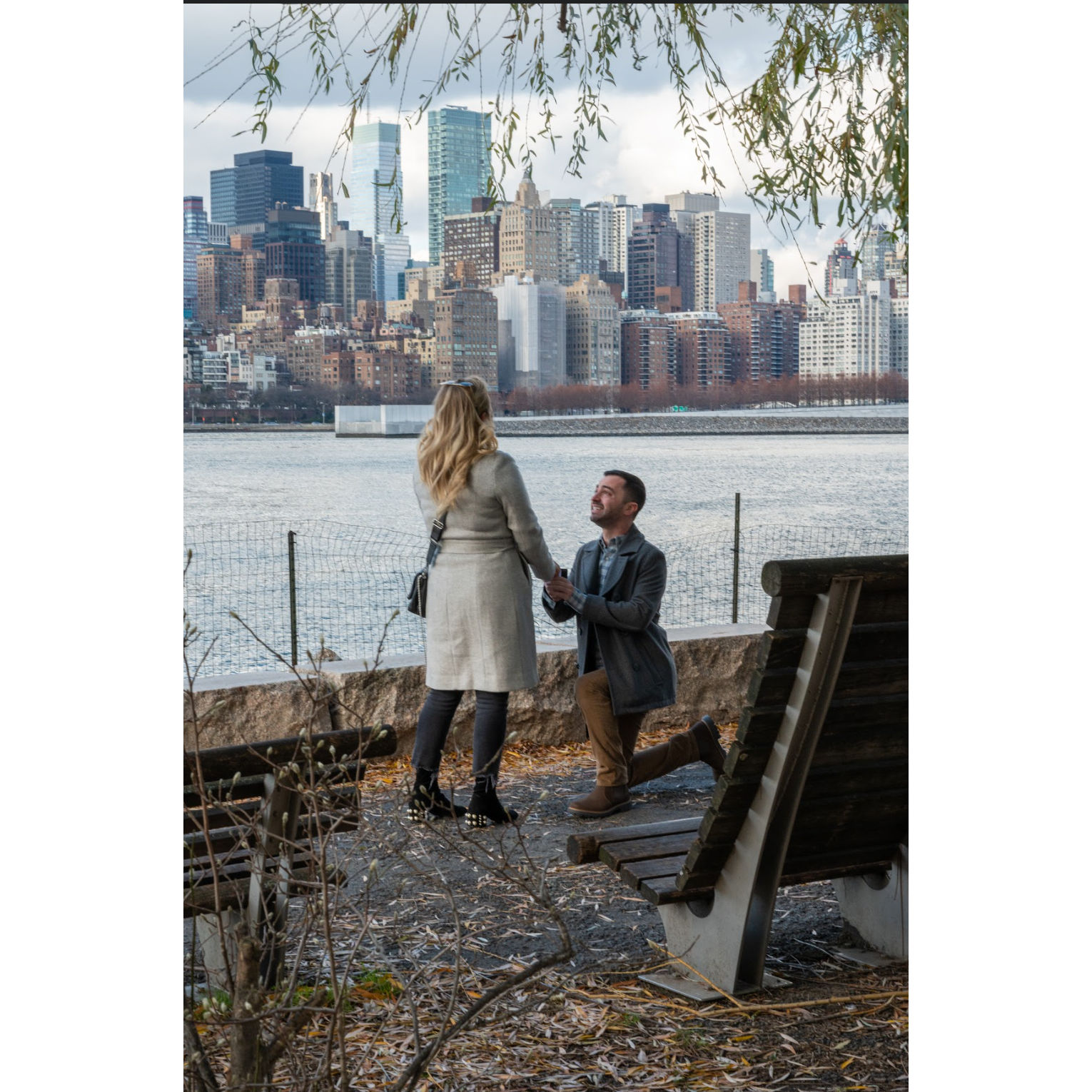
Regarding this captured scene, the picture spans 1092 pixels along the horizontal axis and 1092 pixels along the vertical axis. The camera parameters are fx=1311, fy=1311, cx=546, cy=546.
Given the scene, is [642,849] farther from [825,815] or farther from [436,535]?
[436,535]

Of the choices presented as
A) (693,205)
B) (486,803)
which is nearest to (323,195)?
(486,803)

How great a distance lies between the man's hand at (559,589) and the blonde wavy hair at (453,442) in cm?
41

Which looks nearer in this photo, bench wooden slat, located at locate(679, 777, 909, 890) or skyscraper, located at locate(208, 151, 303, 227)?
bench wooden slat, located at locate(679, 777, 909, 890)

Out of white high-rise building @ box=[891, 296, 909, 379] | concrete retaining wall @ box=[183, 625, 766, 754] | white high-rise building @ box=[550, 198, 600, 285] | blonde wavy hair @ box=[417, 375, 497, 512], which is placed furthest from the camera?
white high-rise building @ box=[550, 198, 600, 285]

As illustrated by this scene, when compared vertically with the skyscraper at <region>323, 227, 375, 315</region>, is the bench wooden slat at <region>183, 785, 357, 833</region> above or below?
below

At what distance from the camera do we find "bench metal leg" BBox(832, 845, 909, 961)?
298 cm

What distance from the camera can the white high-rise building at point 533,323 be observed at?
156 ft

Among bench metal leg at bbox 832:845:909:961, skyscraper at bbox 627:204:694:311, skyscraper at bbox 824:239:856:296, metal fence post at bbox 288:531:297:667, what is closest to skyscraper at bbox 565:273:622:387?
skyscraper at bbox 627:204:694:311

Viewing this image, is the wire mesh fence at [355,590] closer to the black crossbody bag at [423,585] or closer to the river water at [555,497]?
the river water at [555,497]

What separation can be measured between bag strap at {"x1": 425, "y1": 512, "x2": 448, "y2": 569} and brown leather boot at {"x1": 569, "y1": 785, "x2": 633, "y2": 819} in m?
0.98

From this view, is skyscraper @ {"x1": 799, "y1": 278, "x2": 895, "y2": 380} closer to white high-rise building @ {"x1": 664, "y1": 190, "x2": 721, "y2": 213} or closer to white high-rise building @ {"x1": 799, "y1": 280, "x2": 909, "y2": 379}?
white high-rise building @ {"x1": 799, "y1": 280, "x2": 909, "y2": 379}
